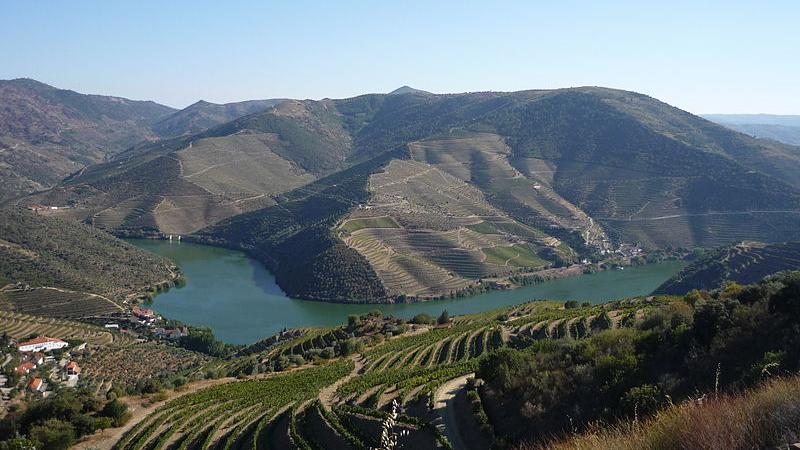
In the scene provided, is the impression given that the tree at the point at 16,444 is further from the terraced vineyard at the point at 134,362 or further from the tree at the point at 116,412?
the terraced vineyard at the point at 134,362

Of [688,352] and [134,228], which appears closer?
[688,352]

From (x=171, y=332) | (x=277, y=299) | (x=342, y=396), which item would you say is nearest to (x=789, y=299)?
(x=342, y=396)

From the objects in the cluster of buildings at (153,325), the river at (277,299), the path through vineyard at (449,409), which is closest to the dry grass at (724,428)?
the path through vineyard at (449,409)

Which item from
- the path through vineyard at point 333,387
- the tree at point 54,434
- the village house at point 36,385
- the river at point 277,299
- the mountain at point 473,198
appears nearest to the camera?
the tree at point 54,434

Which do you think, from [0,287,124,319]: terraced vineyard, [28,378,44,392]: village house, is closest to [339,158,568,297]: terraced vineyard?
[0,287,124,319]: terraced vineyard

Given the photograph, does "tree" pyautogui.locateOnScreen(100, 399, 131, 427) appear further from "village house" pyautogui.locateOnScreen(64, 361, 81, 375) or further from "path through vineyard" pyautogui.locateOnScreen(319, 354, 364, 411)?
"village house" pyautogui.locateOnScreen(64, 361, 81, 375)

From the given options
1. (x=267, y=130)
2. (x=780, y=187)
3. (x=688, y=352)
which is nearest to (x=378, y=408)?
(x=688, y=352)

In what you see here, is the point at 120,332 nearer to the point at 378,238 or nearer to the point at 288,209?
the point at 378,238
